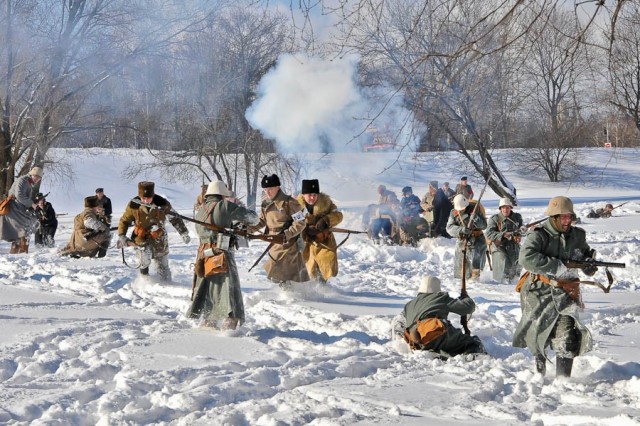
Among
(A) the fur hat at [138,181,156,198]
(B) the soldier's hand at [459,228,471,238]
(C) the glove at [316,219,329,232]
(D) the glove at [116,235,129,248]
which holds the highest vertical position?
(A) the fur hat at [138,181,156,198]

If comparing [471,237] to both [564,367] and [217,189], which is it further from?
[564,367]

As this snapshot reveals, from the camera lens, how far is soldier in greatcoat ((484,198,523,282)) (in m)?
12.3

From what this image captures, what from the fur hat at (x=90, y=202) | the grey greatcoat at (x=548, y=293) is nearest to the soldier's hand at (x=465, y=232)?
the grey greatcoat at (x=548, y=293)

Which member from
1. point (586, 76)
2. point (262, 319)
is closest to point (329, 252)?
point (262, 319)

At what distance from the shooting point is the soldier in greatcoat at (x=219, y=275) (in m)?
7.97

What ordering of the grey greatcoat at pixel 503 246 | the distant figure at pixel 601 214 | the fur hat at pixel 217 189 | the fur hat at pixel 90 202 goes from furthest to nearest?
the distant figure at pixel 601 214
the fur hat at pixel 90 202
the grey greatcoat at pixel 503 246
the fur hat at pixel 217 189

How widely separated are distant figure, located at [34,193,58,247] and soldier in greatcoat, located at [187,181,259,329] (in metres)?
11.4

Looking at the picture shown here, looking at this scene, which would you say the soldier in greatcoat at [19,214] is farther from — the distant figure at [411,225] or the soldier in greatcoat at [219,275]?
the soldier in greatcoat at [219,275]

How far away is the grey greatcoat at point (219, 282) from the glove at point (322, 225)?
2.19 m

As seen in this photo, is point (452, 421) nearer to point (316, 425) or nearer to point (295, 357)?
point (316, 425)

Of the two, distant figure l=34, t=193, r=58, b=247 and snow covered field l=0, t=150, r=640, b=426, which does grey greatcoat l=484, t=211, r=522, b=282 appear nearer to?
snow covered field l=0, t=150, r=640, b=426

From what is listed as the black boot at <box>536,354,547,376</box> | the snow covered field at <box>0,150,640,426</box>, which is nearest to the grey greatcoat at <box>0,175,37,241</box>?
the snow covered field at <box>0,150,640,426</box>

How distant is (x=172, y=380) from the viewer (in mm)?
5836

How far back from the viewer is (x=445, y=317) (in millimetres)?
6898
